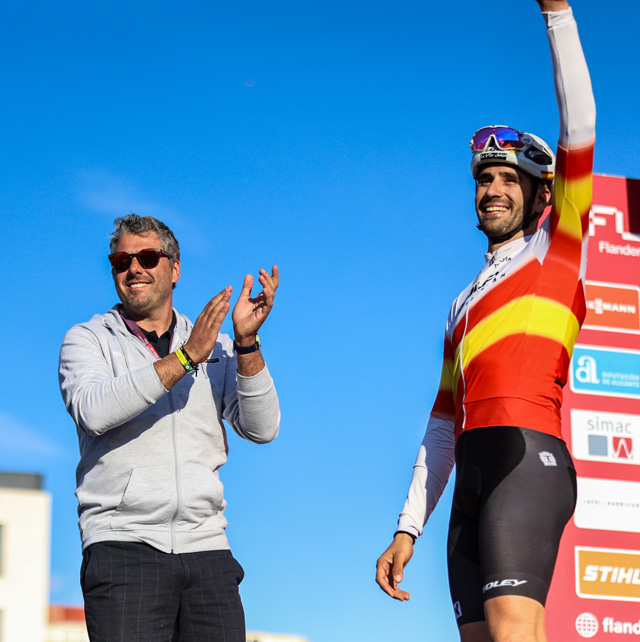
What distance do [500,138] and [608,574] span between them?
140 inches

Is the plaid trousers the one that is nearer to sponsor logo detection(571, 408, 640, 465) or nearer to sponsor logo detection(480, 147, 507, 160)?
sponsor logo detection(480, 147, 507, 160)

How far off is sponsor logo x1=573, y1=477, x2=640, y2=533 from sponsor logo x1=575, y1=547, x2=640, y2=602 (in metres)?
0.16

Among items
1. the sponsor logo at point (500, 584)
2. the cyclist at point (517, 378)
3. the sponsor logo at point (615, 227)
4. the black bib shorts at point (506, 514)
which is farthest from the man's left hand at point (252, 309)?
the sponsor logo at point (615, 227)

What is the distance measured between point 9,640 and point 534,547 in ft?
188

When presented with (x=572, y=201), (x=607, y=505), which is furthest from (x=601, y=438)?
(x=572, y=201)

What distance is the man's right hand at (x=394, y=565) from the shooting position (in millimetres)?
3842

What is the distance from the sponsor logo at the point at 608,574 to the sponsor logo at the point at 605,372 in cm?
105

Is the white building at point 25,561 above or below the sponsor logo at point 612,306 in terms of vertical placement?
above

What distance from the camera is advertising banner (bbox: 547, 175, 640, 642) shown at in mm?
6402

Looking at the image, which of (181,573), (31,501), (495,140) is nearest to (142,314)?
(181,573)

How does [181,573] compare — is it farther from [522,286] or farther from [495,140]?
[495,140]

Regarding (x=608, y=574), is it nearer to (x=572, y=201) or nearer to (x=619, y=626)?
(x=619, y=626)

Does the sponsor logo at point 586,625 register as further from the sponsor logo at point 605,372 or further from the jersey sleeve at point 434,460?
the jersey sleeve at point 434,460

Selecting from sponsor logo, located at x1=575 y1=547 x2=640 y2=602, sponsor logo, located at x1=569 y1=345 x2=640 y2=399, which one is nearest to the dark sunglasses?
sponsor logo, located at x1=569 y1=345 x2=640 y2=399
